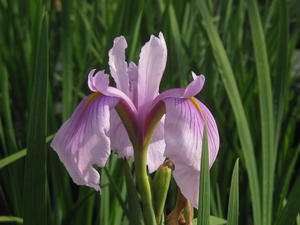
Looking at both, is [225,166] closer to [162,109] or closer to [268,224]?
[268,224]

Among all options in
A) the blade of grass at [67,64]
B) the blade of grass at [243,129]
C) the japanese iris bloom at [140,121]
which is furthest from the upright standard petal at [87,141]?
the blade of grass at [67,64]

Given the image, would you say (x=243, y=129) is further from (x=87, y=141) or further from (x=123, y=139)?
(x=87, y=141)

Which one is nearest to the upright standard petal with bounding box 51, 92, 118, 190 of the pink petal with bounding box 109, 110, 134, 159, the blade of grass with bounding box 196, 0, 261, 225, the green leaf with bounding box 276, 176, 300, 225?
the pink petal with bounding box 109, 110, 134, 159

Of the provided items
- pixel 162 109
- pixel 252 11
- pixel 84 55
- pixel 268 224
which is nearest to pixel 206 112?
pixel 162 109

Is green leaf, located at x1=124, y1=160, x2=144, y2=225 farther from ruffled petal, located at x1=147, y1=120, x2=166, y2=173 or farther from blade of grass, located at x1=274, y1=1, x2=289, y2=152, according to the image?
blade of grass, located at x1=274, y1=1, x2=289, y2=152

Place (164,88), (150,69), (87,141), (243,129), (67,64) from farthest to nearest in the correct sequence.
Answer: (67,64), (164,88), (243,129), (150,69), (87,141)

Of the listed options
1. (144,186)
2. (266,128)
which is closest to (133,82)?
(144,186)

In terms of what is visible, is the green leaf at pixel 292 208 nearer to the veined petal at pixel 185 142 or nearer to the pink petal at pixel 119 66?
the veined petal at pixel 185 142

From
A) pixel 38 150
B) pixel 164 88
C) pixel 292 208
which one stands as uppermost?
pixel 164 88
